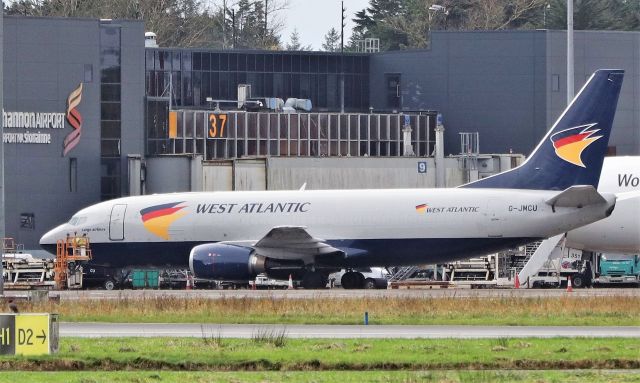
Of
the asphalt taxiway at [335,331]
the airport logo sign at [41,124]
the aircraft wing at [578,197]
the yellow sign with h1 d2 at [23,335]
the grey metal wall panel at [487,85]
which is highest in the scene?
the grey metal wall panel at [487,85]

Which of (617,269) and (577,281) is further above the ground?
(617,269)

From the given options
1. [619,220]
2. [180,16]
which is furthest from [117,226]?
[180,16]

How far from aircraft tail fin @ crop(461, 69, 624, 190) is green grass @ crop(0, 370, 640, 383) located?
27419 millimetres

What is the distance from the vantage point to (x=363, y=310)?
129ft

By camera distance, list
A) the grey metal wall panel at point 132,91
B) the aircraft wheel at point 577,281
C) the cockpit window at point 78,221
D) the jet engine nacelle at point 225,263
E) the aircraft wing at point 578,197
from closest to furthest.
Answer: the aircraft wing at point 578,197 < the jet engine nacelle at point 225,263 < the aircraft wheel at point 577,281 < the cockpit window at point 78,221 < the grey metal wall panel at point 132,91

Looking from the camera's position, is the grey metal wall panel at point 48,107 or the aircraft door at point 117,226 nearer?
the aircraft door at point 117,226

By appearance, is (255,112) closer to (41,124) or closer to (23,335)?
(41,124)

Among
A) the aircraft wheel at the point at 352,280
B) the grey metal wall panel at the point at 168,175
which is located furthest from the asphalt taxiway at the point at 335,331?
the grey metal wall panel at the point at 168,175

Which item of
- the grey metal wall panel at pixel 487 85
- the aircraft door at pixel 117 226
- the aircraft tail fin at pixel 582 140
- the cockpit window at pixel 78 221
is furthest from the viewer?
the grey metal wall panel at pixel 487 85

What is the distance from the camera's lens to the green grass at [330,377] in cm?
2316

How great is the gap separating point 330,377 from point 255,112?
63.7m

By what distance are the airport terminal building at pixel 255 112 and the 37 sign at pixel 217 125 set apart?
0.09 metres

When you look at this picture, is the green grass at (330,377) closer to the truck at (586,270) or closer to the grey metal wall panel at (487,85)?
the truck at (586,270)

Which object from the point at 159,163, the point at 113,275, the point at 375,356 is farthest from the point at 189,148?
the point at 375,356
